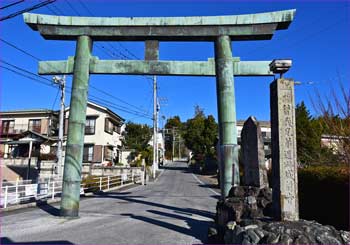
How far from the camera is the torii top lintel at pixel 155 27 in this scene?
10.3 m

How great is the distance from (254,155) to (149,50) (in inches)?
191

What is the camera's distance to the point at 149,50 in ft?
35.2

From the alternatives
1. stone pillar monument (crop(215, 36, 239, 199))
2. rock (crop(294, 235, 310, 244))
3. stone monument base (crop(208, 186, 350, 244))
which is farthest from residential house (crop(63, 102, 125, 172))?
rock (crop(294, 235, 310, 244))

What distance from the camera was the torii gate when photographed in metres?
10.1

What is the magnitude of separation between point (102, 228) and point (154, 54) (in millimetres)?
5691

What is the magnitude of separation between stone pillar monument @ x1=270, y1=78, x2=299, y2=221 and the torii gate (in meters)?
3.53

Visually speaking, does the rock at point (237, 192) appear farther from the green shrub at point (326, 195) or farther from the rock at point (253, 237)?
the rock at point (253, 237)

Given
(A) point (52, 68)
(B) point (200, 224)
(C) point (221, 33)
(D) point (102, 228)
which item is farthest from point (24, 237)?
(C) point (221, 33)

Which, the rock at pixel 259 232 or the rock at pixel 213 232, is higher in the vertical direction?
the rock at pixel 259 232

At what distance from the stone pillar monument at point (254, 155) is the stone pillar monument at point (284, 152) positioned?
2.45 m

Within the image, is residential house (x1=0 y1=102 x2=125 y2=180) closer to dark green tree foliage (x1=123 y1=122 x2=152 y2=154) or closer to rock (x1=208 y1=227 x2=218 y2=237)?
dark green tree foliage (x1=123 y1=122 x2=152 y2=154)

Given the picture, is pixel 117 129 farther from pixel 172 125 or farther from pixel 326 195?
pixel 172 125

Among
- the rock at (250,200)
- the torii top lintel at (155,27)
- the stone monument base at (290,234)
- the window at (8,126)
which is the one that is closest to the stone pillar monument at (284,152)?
the stone monument base at (290,234)

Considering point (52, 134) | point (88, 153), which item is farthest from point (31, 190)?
point (52, 134)
